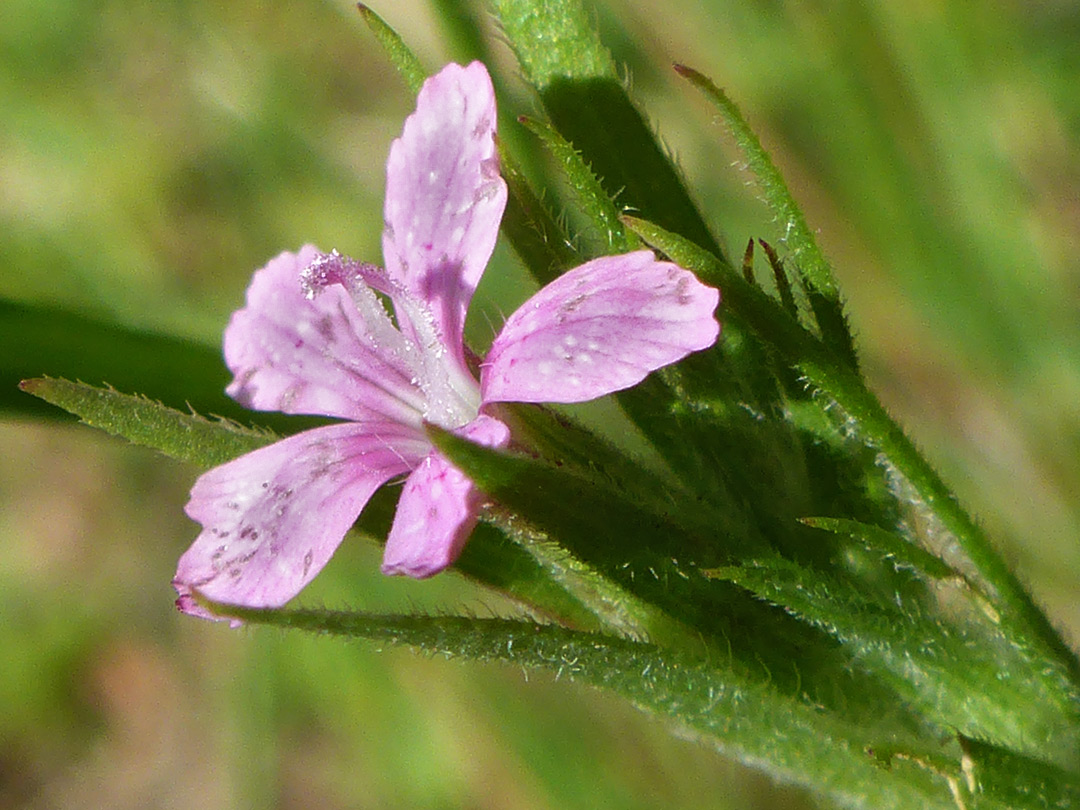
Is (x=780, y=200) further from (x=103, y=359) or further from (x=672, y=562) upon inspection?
(x=103, y=359)

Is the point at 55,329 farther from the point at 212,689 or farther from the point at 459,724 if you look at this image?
the point at 212,689

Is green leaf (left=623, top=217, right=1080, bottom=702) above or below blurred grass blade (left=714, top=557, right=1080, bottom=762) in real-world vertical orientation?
above

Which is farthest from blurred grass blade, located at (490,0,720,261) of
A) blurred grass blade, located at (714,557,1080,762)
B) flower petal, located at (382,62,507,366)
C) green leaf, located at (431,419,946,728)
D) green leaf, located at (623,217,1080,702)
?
blurred grass blade, located at (714,557,1080,762)

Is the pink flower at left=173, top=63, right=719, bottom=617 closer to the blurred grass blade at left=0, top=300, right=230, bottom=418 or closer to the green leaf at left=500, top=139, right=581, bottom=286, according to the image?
the green leaf at left=500, top=139, right=581, bottom=286

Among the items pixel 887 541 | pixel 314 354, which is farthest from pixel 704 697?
pixel 314 354

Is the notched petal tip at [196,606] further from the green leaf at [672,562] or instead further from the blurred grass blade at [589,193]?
the blurred grass blade at [589,193]
